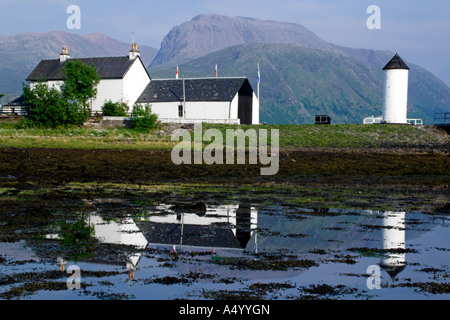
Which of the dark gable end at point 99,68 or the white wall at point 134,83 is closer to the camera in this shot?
the white wall at point 134,83

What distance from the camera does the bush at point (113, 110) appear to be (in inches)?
2635

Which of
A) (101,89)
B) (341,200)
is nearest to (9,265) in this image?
(341,200)

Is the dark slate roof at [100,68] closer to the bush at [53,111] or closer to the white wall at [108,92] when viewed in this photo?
the white wall at [108,92]

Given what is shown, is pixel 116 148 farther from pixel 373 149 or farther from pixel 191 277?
pixel 191 277

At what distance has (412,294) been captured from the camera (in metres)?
8.72

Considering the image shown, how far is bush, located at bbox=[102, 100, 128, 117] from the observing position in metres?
66.9

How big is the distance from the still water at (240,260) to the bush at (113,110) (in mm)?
51768

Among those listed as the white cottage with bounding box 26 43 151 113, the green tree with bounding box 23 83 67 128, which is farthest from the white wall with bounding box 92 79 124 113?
the green tree with bounding box 23 83 67 128

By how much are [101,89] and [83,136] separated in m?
18.7

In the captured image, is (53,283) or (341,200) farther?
(341,200)

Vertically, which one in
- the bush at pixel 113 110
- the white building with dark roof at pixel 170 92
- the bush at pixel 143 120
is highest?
the white building with dark roof at pixel 170 92

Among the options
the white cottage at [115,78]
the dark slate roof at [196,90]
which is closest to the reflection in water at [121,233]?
the dark slate roof at [196,90]

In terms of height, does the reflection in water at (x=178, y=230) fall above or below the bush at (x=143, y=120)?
below

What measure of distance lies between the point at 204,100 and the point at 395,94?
22604mm
